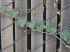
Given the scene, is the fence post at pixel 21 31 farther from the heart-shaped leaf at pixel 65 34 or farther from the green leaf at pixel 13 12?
the heart-shaped leaf at pixel 65 34

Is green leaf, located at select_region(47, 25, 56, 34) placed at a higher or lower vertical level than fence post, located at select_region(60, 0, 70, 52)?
lower

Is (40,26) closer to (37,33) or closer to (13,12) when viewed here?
(37,33)

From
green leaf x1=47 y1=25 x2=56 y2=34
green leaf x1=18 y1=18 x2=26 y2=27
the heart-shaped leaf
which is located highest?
green leaf x1=18 y1=18 x2=26 y2=27

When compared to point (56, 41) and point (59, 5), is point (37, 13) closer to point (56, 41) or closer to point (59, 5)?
point (59, 5)

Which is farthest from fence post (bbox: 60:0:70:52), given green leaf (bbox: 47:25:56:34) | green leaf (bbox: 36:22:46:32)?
green leaf (bbox: 36:22:46:32)

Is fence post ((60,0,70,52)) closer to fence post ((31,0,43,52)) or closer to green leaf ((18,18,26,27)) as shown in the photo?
fence post ((31,0,43,52))

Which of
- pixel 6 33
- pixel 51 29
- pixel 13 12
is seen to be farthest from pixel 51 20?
pixel 6 33

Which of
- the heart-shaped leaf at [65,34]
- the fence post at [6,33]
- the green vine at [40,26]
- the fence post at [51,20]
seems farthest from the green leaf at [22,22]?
the heart-shaped leaf at [65,34]

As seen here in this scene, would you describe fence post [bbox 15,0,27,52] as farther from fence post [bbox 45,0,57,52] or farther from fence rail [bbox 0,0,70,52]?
fence post [bbox 45,0,57,52]

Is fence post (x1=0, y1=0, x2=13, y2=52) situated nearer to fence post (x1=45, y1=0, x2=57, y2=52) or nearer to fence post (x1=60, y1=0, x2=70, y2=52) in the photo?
fence post (x1=45, y1=0, x2=57, y2=52)

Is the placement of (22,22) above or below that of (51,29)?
above

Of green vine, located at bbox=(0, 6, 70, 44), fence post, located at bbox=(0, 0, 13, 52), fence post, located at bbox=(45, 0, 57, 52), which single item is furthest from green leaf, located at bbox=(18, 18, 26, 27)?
fence post, located at bbox=(45, 0, 57, 52)

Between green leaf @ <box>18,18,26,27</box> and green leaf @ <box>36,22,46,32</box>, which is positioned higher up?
green leaf @ <box>18,18,26,27</box>

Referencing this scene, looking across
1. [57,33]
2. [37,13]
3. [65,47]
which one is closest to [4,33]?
[37,13]
